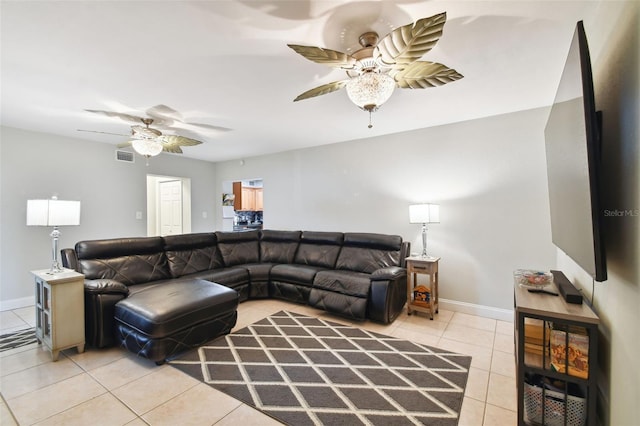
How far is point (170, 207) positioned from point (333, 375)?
5052 millimetres

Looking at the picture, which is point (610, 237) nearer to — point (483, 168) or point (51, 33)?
point (483, 168)

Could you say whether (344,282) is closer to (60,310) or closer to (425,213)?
(425,213)

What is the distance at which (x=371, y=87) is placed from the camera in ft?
5.65

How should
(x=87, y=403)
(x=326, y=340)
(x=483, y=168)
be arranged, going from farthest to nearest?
1. (x=483, y=168)
2. (x=326, y=340)
3. (x=87, y=403)

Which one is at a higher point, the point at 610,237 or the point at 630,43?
the point at 630,43

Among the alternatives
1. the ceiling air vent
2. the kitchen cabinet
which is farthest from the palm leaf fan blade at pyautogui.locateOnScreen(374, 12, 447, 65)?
the kitchen cabinet

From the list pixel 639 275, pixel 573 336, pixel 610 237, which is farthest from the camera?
pixel 573 336

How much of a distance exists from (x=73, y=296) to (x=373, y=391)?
2658 mm

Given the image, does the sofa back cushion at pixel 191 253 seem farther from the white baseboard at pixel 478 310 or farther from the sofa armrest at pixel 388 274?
the white baseboard at pixel 478 310

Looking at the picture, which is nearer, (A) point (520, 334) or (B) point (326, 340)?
(A) point (520, 334)


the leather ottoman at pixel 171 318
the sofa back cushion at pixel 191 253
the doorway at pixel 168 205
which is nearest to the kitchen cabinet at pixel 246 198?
the doorway at pixel 168 205

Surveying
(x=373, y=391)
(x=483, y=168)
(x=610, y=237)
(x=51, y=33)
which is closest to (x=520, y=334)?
(x=610, y=237)

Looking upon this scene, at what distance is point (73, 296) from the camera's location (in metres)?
2.42

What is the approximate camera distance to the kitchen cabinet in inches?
271
